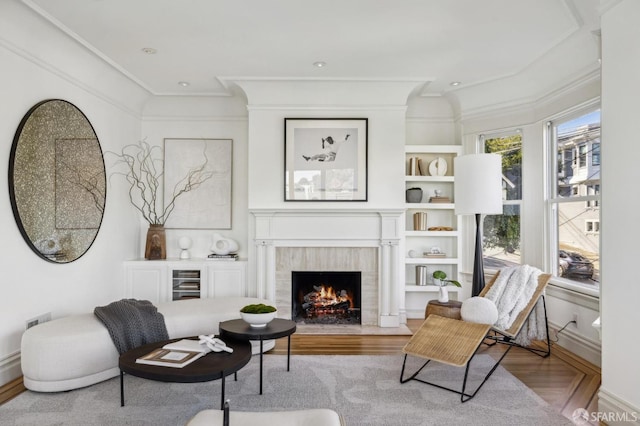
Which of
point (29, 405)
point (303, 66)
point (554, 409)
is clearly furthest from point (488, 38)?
point (29, 405)

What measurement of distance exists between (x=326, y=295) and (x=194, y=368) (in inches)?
104

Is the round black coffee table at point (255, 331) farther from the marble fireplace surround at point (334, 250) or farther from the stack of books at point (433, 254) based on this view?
the stack of books at point (433, 254)

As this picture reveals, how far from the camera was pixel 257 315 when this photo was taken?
2.85 metres

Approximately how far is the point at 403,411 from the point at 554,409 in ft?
3.04

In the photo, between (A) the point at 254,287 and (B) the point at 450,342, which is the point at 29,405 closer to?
(A) the point at 254,287

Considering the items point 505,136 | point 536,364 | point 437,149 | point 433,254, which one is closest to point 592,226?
point 536,364

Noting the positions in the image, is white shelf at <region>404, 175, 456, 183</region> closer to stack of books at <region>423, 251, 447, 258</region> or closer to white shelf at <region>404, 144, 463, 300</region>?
white shelf at <region>404, 144, 463, 300</region>

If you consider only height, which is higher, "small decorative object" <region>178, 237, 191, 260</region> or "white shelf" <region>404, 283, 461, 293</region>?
"small decorative object" <region>178, 237, 191, 260</region>

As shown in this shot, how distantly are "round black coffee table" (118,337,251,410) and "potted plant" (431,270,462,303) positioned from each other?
7.10 ft

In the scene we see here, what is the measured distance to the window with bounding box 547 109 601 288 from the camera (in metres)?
3.55

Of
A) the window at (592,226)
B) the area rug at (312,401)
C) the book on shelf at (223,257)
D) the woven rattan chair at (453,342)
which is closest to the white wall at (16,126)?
the area rug at (312,401)

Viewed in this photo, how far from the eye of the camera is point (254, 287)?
4582 mm

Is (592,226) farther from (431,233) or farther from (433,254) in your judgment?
(433,254)

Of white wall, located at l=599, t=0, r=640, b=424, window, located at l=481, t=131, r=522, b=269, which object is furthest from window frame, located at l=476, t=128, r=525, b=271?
white wall, located at l=599, t=0, r=640, b=424
